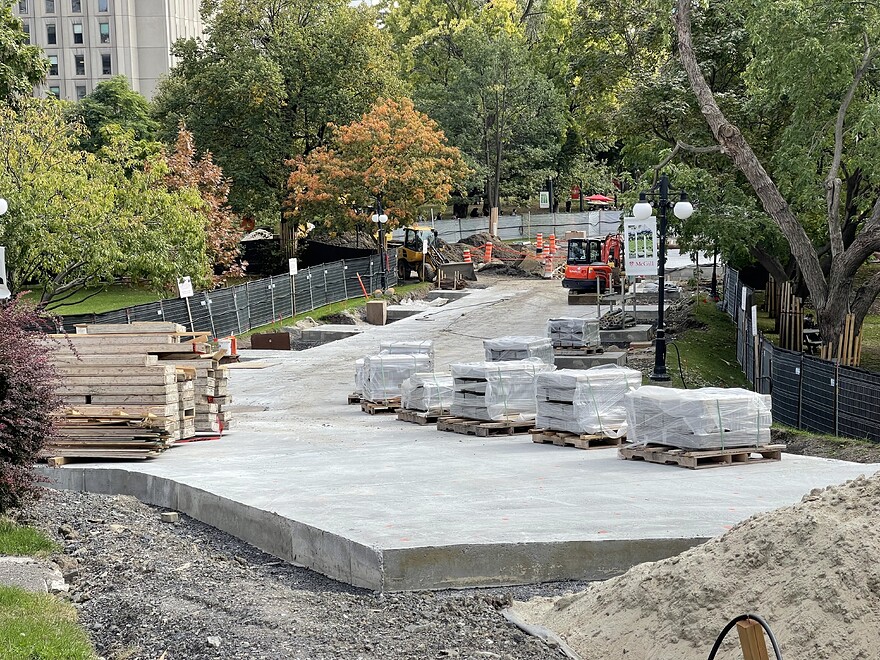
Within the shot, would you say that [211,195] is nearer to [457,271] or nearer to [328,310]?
[328,310]

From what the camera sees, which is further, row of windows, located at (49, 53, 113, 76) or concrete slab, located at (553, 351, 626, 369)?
row of windows, located at (49, 53, 113, 76)

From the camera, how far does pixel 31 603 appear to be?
9367 millimetres

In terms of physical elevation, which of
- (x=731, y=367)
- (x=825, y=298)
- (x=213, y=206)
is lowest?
(x=731, y=367)

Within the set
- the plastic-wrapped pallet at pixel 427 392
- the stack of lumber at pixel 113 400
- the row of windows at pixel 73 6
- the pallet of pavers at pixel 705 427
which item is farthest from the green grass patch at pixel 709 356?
the row of windows at pixel 73 6

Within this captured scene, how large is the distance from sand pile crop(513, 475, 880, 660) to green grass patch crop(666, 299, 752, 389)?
1828cm

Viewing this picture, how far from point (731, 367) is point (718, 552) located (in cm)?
2254

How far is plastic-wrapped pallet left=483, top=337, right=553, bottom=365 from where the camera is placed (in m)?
24.5

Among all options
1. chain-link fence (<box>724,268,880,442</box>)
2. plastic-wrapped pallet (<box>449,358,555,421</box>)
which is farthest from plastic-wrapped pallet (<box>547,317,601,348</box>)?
plastic-wrapped pallet (<box>449,358,555,421</box>)

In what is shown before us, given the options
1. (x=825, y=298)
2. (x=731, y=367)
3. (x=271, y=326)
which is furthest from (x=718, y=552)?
(x=271, y=326)

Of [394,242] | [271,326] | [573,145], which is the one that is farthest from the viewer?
[573,145]

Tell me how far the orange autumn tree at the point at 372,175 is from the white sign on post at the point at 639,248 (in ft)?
81.5

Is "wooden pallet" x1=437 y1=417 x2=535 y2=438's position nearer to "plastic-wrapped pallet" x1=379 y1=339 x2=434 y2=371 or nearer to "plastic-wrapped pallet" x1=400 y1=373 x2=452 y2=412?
"plastic-wrapped pallet" x1=400 y1=373 x2=452 y2=412

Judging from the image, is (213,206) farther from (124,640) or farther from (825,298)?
(124,640)

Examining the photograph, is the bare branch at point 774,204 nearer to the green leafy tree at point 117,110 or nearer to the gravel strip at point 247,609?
the gravel strip at point 247,609
